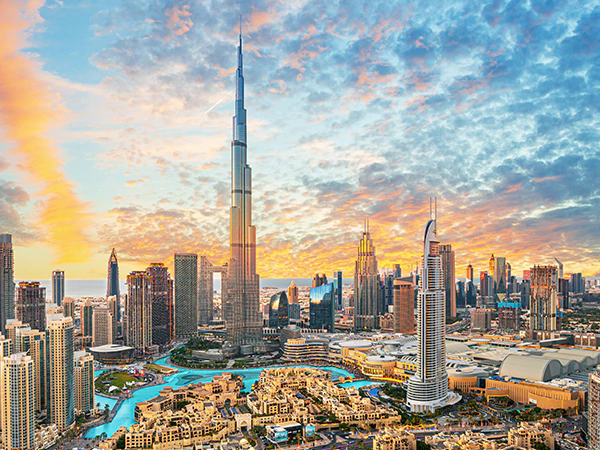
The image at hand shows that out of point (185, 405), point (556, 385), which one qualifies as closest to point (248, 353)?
point (185, 405)

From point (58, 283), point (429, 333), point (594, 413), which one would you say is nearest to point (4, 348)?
point (429, 333)

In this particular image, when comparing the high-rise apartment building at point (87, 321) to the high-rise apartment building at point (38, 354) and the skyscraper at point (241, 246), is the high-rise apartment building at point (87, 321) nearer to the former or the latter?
the skyscraper at point (241, 246)

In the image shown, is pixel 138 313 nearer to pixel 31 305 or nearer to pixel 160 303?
pixel 160 303

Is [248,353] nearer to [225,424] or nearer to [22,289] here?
[22,289]

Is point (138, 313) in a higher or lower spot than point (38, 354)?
lower

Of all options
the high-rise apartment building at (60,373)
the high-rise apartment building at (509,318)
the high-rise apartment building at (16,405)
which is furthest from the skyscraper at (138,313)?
the high-rise apartment building at (509,318)
